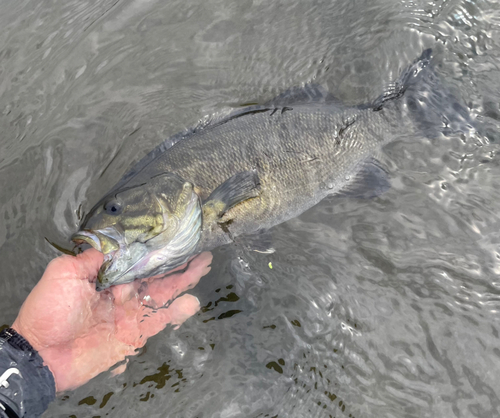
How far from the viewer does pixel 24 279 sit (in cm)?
342

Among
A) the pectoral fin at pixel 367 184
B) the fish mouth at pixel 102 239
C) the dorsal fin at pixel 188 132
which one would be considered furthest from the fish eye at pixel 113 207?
the pectoral fin at pixel 367 184

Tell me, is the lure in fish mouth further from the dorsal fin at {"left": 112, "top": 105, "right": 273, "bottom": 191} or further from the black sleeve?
the black sleeve

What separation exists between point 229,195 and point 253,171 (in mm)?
277

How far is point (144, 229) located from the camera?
2.87m

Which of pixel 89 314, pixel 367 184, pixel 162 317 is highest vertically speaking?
pixel 89 314

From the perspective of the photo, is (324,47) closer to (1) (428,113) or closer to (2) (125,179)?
(1) (428,113)

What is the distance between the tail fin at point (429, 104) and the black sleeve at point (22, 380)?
127 inches

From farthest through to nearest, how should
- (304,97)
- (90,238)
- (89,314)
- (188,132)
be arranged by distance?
1. (304,97)
2. (188,132)
3. (89,314)
4. (90,238)

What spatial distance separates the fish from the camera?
287cm

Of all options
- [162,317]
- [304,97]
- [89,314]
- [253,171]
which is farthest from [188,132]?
[89,314]

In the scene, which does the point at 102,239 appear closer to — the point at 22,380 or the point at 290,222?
the point at 22,380

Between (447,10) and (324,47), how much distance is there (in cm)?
119

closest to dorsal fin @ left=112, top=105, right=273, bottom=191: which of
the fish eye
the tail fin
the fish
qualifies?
the fish

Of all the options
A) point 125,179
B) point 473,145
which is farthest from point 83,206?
point 473,145
